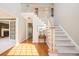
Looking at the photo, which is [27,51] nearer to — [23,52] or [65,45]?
[23,52]

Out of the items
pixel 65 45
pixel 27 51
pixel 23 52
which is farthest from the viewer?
pixel 27 51

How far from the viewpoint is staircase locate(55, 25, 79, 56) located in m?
3.41

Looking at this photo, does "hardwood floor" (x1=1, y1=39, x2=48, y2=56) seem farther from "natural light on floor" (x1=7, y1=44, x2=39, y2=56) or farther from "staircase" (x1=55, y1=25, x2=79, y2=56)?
"staircase" (x1=55, y1=25, x2=79, y2=56)

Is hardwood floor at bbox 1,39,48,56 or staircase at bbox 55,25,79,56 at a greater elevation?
staircase at bbox 55,25,79,56

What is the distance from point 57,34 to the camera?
482 cm

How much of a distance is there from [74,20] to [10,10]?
3.29m

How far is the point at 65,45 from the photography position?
4.02 m

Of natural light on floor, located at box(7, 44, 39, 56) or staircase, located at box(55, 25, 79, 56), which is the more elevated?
staircase, located at box(55, 25, 79, 56)

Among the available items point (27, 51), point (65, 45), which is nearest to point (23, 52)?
point (27, 51)

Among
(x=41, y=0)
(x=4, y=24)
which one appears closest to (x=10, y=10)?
(x=41, y=0)

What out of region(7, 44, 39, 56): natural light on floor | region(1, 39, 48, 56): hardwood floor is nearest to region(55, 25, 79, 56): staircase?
region(1, 39, 48, 56): hardwood floor

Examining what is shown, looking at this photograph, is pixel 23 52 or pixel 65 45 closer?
pixel 65 45

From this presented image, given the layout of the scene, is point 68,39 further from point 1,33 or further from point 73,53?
point 1,33

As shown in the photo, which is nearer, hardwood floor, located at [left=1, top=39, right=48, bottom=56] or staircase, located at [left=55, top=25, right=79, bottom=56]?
staircase, located at [left=55, top=25, right=79, bottom=56]
